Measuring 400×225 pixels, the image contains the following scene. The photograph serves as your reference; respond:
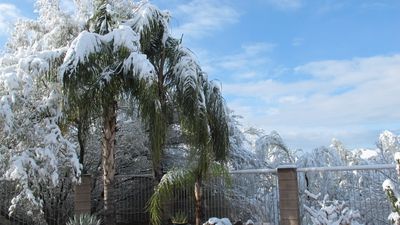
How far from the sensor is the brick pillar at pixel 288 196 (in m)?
9.80

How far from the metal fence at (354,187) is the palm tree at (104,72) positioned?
12.3 ft

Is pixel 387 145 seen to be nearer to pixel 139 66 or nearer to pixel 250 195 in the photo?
pixel 250 195

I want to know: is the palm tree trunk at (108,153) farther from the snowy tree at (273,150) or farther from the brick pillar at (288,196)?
the snowy tree at (273,150)

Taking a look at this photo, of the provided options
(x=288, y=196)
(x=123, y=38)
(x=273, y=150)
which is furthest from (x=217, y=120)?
(x=273, y=150)

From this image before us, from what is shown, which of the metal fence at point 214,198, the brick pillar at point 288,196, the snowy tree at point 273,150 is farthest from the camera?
the snowy tree at point 273,150

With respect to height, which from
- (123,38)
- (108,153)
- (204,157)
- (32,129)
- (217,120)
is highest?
(123,38)

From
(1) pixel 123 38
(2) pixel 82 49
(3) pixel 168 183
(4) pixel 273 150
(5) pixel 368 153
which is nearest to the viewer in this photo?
(3) pixel 168 183

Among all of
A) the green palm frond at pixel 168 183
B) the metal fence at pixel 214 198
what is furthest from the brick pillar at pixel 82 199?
the green palm frond at pixel 168 183

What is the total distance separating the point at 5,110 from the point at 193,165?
428 cm

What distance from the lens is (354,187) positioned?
9562 millimetres

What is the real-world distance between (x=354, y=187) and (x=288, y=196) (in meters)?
1.35

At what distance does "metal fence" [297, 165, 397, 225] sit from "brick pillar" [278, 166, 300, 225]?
0.24 metres

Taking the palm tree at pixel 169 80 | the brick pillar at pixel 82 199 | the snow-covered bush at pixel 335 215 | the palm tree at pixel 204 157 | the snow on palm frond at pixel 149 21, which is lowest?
the snow-covered bush at pixel 335 215

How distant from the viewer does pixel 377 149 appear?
12102 millimetres
